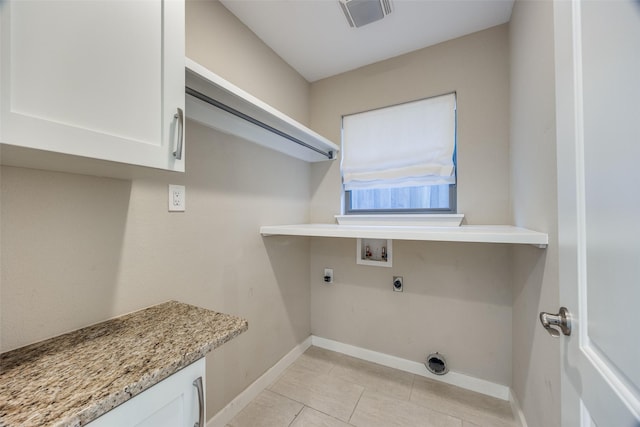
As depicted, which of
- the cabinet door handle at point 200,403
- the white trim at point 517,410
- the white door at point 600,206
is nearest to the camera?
the white door at point 600,206

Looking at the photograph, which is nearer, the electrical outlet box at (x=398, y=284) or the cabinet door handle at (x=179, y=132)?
the cabinet door handle at (x=179, y=132)

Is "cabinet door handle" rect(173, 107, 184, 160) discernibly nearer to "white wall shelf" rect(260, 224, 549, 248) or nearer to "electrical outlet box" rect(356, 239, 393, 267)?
"white wall shelf" rect(260, 224, 549, 248)

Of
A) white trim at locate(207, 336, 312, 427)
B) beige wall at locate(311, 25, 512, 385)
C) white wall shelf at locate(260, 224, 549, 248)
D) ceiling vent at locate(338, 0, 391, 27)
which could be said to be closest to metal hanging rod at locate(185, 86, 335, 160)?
beige wall at locate(311, 25, 512, 385)

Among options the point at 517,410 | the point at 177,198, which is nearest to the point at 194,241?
the point at 177,198

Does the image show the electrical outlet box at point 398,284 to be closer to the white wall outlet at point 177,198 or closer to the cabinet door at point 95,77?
the white wall outlet at point 177,198

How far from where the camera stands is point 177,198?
1.17 metres

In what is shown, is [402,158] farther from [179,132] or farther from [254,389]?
[254,389]

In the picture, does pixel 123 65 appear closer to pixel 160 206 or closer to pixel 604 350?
pixel 160 206

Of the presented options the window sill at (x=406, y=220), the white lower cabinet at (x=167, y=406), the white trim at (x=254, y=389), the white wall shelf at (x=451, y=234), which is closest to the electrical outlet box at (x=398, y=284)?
the window sill at (x=406, y=220)

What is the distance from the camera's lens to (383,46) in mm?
1805

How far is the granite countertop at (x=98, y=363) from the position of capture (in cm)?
47

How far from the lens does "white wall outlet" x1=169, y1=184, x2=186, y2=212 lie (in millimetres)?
1149

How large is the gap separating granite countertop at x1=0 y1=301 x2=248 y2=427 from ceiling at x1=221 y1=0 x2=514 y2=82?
1.79 m

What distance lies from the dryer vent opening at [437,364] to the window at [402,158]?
108cm
